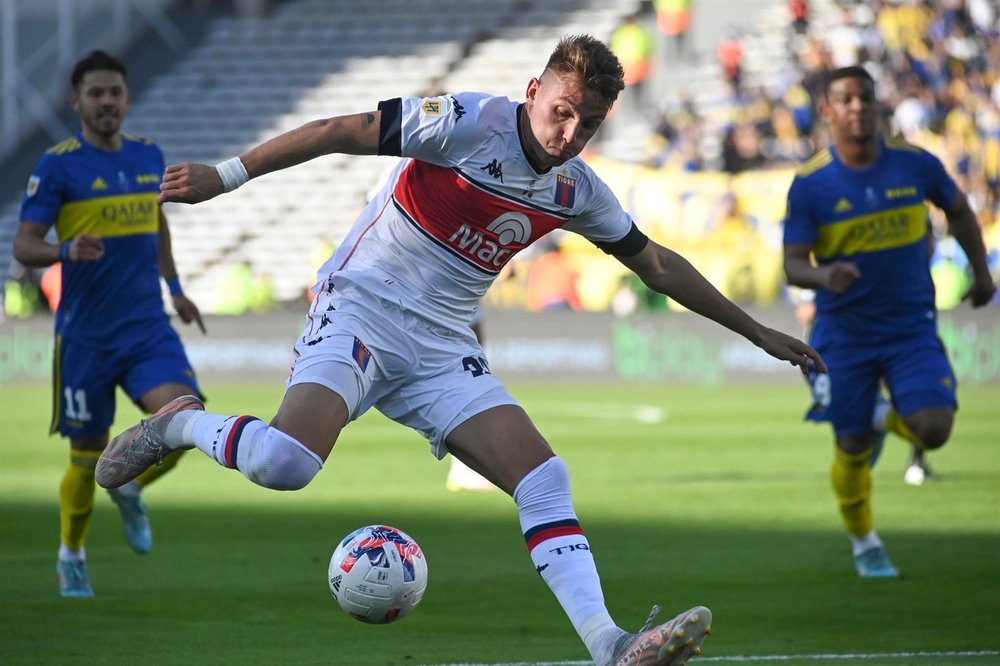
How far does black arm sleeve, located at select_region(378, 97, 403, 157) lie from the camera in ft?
19.0

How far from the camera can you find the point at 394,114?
5.83m

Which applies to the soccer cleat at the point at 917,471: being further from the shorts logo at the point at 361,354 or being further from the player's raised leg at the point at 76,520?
the shorts logo at the point at 361,354

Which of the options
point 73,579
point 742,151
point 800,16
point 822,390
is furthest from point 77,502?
point 800,16

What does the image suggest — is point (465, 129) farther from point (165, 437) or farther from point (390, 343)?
point (165, 437)

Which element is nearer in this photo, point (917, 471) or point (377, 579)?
point (377, 579)

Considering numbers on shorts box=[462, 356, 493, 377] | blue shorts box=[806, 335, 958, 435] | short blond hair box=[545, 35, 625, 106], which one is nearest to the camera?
short blond hair box=[545, 35, 625, 106]

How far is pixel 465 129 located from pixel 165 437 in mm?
1638

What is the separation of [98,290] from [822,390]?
4.10 m

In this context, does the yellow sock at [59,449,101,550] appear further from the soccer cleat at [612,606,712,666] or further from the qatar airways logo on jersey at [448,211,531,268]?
the soccer cleat at [612,606,712,666]

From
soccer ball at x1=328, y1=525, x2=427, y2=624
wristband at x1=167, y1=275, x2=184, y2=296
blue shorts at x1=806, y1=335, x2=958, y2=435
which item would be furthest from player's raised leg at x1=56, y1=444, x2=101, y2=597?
blue shorts at x1=806, y1=335, x2=958, y2=435

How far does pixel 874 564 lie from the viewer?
8.93 m

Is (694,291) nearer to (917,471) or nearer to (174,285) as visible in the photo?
(174,285)

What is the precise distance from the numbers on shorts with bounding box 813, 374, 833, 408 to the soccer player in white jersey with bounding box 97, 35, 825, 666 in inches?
111

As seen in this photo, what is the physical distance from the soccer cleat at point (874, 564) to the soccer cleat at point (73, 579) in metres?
4.14
